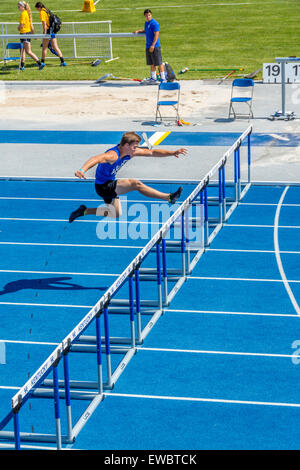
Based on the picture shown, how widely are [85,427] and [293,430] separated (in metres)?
1.90

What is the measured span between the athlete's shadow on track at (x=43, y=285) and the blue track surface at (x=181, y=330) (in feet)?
0.05

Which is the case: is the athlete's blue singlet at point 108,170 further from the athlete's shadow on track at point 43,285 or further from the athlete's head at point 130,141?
the athlete's shadow on track at point 43,285

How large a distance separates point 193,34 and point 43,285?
974 inches

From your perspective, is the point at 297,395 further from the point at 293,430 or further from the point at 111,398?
the point at 111,398

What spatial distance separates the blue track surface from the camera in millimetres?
7910

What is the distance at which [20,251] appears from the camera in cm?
1276

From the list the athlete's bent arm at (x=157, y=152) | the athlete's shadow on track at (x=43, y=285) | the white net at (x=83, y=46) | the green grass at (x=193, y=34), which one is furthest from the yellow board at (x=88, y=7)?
the athlete's shadow on track at (x=43, y=285)

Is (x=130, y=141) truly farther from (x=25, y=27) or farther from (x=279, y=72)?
(x=25, y=27)

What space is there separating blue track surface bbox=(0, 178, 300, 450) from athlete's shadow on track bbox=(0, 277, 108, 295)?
0.05ft

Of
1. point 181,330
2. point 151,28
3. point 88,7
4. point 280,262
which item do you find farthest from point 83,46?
point 181,330

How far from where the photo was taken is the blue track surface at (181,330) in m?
7.91

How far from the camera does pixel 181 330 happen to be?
9.95 meters

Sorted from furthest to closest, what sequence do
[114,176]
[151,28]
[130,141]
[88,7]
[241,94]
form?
[88,7]
[151,28]
[241,94]
[114,176]
[130,141]
